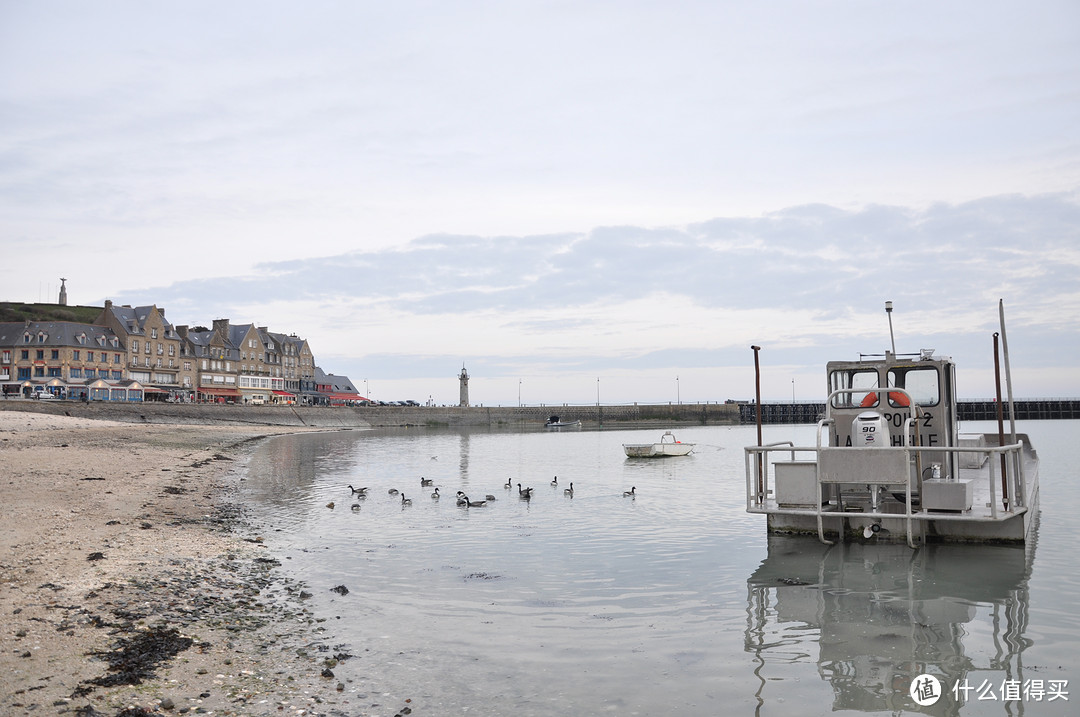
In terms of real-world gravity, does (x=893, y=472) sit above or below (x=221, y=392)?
below

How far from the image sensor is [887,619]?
12938 millimetres

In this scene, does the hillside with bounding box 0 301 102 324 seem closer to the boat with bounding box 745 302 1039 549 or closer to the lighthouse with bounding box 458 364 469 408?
the lighthouse with bounding box 458 364 469 408

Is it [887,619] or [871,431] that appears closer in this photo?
[887,619]

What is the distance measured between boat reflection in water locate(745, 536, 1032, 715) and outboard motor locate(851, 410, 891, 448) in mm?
2616

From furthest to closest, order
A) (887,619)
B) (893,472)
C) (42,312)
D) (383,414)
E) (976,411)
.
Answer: (42,312), (976,411), (383,414), (893,472), (887,619)

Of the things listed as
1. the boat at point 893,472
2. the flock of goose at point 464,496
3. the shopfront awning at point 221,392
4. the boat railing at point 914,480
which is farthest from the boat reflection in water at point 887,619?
the shopfront awning at point 221,392

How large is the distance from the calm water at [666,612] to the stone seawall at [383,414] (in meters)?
72.2

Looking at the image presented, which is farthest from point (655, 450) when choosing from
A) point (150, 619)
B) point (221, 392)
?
point (221, 392)

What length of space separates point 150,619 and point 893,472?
1454cm

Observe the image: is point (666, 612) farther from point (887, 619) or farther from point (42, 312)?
point (42, 312)

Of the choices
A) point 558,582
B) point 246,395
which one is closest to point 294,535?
point 558,582

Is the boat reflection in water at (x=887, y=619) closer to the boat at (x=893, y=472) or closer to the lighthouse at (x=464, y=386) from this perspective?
the boat at (x=893, y=472)

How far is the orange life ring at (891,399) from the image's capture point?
1936 cm

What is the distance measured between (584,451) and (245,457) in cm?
2920
